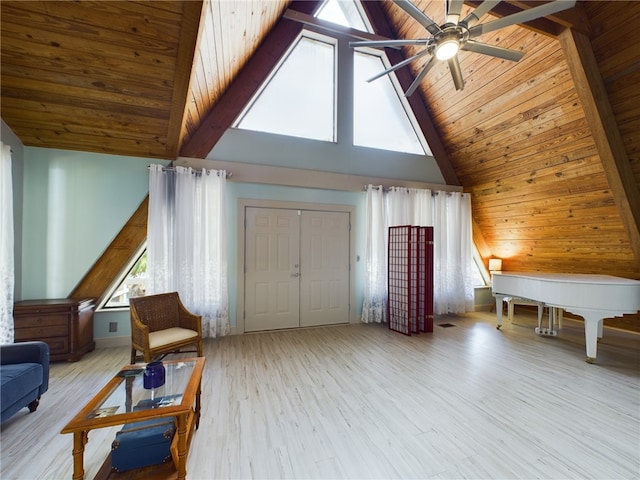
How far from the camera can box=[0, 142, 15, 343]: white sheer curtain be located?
2.91 metres

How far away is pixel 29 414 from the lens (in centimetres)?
234

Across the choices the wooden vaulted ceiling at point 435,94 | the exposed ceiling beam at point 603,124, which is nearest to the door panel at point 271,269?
the wooden vaulted ceiling at point 435,94

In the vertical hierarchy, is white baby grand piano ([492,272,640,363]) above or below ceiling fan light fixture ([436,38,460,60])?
below

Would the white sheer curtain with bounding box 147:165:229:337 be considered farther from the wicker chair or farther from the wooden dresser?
the wooden dresser

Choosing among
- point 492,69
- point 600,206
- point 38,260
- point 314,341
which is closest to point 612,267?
point 600,206

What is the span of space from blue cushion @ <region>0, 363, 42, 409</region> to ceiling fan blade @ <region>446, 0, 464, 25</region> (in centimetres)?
439

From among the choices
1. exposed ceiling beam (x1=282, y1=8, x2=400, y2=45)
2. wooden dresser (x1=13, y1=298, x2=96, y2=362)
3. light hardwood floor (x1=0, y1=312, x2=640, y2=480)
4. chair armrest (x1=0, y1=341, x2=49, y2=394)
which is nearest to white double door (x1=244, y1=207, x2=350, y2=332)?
light hardwood floor (x1=0, y1=312, x2=640, y2=480)

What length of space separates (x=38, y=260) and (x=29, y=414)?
7.16ft

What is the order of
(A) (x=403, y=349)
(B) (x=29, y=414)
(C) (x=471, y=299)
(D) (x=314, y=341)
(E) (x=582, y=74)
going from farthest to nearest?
1. (C) (x=471, y=299)
2. (D) (x=314, y=341)
3. (A) (x=403, y=349)
4. (E) (x=582, y=74)
5. (B) (x=29, y=414)

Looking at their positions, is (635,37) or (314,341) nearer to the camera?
(635,37)

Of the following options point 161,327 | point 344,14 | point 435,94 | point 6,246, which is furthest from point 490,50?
point 6,246

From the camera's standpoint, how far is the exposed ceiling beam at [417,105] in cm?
504

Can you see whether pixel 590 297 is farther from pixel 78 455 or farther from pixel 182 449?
pixel 78 455

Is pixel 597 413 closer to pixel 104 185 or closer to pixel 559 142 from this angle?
pixel 559 142
